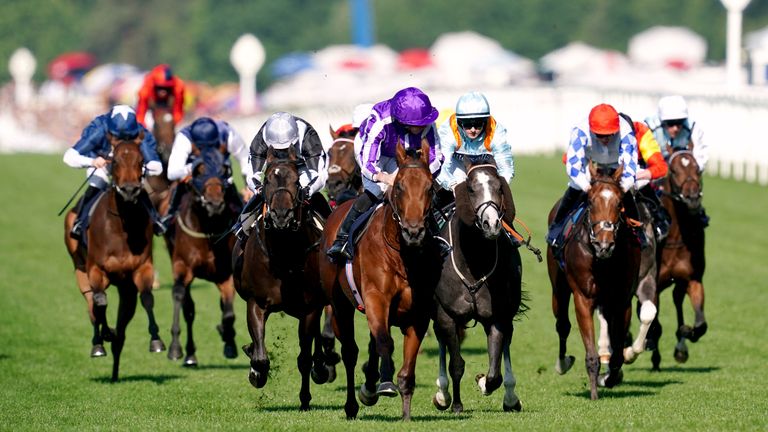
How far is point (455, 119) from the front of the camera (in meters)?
12.5

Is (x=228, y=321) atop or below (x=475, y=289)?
below

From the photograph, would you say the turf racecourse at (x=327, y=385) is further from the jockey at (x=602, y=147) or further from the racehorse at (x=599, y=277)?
the jockey at (x=602, y=147)

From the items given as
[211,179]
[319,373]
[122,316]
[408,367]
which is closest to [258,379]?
[319,373]

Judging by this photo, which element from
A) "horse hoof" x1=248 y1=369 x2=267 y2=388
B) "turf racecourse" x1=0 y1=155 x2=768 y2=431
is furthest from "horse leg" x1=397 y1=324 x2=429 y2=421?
"horse hoof" x1=248 y1=369 x2=267 y2=388

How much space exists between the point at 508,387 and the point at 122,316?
4.31 m

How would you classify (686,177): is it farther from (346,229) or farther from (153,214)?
(153,214)

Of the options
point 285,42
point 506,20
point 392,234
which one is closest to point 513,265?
point 392,234

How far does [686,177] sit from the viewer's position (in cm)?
1559

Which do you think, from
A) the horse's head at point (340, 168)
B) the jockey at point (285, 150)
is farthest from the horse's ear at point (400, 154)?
the horse's head at point (340, 168)

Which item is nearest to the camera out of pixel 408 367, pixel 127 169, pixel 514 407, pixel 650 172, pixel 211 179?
pixel 408 367

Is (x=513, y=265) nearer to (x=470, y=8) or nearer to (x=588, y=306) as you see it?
(x=588, y=306)

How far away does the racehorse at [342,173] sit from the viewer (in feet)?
50.2

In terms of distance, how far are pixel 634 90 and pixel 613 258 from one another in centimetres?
2452

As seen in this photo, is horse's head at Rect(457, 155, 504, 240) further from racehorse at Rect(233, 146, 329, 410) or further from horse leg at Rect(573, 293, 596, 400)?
horse leg at Rect(573, 293, 596, 400)
